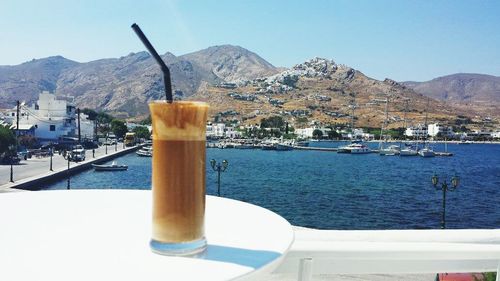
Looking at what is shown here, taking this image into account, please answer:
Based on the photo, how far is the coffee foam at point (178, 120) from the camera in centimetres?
69

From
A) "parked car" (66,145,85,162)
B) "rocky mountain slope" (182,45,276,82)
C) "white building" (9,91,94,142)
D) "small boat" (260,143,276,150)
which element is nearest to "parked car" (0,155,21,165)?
"parked car" (66,145,85,162)

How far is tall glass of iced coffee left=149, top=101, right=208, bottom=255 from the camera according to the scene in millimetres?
666

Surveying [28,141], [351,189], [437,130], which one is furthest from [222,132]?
[351,189]

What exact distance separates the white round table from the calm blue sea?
18.5 m

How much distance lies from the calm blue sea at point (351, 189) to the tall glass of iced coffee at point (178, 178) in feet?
61.7

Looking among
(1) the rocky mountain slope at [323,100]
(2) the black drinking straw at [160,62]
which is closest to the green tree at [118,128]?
(1) the rocky mountain slope at [323,100]

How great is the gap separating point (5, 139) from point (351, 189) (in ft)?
70.5

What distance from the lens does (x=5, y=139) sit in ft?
85.9

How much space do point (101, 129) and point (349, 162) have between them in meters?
29.8

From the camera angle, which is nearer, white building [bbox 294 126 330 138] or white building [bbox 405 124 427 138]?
white building [bbox 294 126 330 138]

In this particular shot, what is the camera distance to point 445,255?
0.81 meters

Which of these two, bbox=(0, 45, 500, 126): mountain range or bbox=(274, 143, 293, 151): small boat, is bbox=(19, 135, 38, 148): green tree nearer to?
bbox=(0, 45, 500, 126): mountain range

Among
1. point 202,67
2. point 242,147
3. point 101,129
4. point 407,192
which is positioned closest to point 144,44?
point 407,192

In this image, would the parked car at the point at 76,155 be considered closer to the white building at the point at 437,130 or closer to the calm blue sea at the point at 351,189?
the calm blue sea at the point at 351,189
